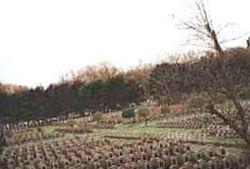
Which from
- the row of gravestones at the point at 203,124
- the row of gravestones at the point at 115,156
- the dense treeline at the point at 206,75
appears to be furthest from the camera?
the row of gravestones at the point at 203,124

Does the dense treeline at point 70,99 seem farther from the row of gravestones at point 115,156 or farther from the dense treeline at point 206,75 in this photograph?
the row of gravestones at point 115,156

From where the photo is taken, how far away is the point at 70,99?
43.1 metres

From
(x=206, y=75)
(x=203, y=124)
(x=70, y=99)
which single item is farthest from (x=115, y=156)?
(x=70, y=99)

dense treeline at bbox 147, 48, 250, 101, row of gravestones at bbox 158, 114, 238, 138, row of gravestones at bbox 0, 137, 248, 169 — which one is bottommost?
row of gravestones at bbox 0, 137, 248, 169

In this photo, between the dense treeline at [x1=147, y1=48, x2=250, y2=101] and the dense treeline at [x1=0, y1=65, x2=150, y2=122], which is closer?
the dense treeline at [x1=147, y1=48, x2=250, y2=101]

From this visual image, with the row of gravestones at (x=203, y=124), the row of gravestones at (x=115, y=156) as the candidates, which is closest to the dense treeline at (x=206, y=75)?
the row of gravestones at (x=203, y=124)

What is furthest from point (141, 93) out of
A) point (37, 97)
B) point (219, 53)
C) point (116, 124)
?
point (219, 53)

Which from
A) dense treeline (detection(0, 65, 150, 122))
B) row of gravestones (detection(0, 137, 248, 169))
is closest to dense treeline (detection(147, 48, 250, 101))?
row of gravestones (detection(0, 137, 248, 169))

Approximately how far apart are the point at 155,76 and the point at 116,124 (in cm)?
1120

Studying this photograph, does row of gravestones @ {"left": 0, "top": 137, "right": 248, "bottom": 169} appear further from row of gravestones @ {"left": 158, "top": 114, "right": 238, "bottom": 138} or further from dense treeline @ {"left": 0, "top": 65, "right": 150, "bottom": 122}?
dense treeline @ {"left": 0, "top": 65, "right": 150, "bottom": 122}

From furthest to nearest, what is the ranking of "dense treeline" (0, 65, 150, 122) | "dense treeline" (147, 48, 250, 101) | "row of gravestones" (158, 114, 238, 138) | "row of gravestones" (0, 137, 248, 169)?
"dense treeline" (0, 65, 150, 122) < "row of gravestones" (158, 114, 238, 138) < "row of gravestones" (0, 137, 248, 169) < "dense treeline" (147, 48, 250, 101)

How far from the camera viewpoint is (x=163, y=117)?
27.3m

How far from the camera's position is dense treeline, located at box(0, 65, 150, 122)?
41812 millimetres

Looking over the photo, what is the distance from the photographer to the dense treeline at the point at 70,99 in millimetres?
41812
